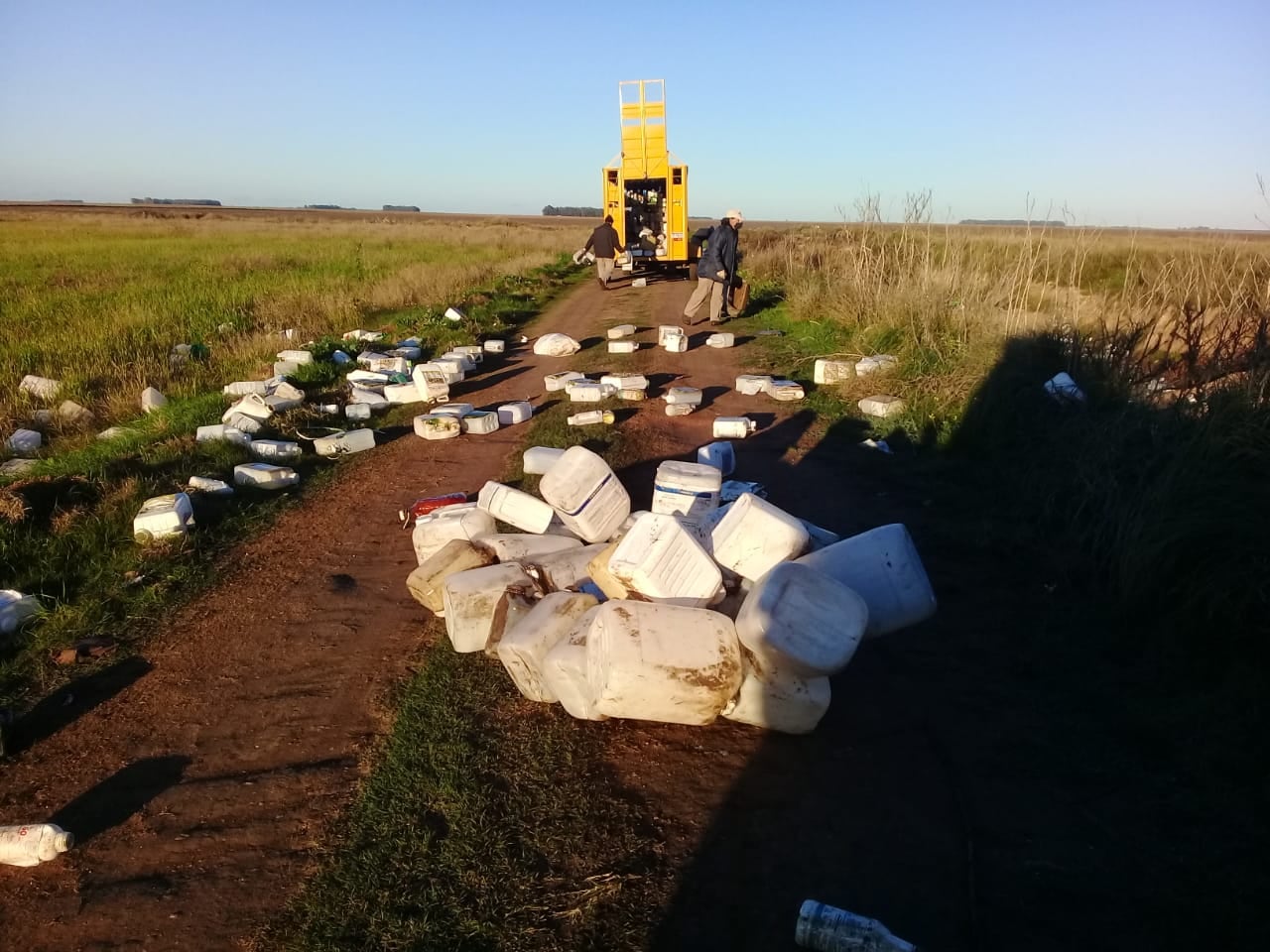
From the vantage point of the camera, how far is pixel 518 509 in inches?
177

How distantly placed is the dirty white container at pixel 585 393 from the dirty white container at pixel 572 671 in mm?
4965

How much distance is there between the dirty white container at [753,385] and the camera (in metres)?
8.58

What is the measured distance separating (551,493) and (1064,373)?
4.43 m

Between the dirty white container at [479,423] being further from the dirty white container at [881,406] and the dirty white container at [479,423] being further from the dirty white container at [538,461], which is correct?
the dirty white container at [881,406]

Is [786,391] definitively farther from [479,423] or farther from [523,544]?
[523,544]

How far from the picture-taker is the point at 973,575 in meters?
4.52

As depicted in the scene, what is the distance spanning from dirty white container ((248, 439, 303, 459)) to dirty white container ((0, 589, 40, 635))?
246 cm

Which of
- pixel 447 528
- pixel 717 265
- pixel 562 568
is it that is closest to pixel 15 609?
pixel 447 528

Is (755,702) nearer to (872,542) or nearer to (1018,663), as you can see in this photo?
(872,542)

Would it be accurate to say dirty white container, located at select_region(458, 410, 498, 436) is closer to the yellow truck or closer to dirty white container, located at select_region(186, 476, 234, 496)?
dirty white container, located at select_region(186, 476, 234, 496)

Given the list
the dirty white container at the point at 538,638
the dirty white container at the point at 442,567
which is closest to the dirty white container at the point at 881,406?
the dirty white container at the point at 442,567

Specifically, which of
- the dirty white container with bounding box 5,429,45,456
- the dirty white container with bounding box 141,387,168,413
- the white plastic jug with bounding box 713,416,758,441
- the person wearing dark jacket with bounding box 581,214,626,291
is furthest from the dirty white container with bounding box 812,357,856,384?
the person wearing dark jacket with bounding box 581,214,626,291

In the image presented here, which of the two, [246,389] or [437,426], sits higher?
[246,389]

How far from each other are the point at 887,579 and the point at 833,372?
5655 mm
